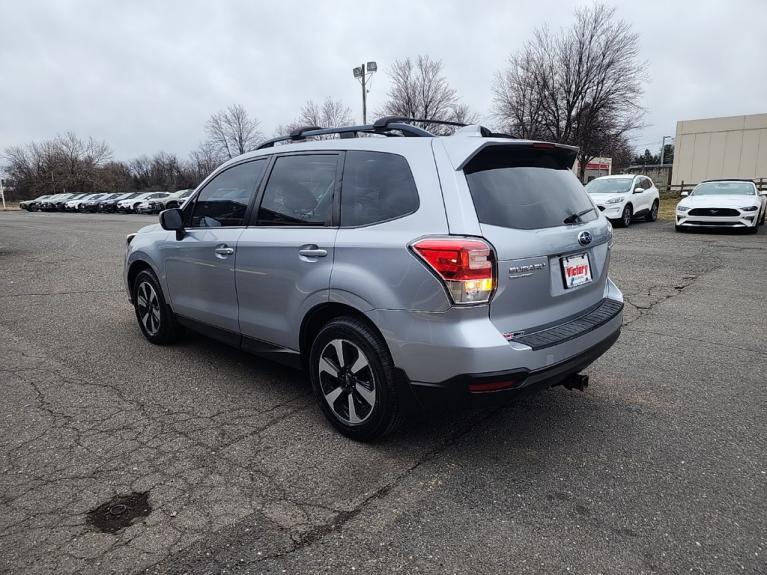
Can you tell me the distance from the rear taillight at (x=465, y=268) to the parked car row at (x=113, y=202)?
30.8m

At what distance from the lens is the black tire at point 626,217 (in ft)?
53.0

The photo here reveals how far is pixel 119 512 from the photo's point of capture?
252 centimetres

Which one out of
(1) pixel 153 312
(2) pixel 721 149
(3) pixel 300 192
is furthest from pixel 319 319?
(2) pixel 721 149

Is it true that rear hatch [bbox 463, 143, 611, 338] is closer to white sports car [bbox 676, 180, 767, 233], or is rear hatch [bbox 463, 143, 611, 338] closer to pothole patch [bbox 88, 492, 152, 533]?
pothole patch [bbox 88, 492, 152, 533]

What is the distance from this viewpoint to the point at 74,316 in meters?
6.29

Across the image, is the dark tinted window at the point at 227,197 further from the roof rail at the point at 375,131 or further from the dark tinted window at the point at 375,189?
the dark tinted window at the point at 375,189

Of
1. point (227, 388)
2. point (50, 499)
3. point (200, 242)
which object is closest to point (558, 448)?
point (227, 388)

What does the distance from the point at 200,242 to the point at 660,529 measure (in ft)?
11.9

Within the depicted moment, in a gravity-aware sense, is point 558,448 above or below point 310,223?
below

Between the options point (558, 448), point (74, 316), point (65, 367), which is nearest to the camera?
point (558, 448)

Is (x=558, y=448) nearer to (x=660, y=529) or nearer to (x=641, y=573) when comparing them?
(x=660, y=529)

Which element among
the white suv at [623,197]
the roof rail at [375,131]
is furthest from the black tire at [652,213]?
the roof rail at [375,131]

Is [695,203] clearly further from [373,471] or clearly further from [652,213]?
[373,471]

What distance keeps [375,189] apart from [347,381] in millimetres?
1149
